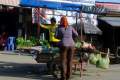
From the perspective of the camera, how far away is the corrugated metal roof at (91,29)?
3167 cm

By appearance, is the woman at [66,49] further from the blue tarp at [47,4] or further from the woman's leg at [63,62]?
the blue tarp at [47,4]

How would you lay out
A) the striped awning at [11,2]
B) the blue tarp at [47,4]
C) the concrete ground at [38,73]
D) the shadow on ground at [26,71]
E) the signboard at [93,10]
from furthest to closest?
the striped awning at [11,2] → the blue tarp at [47,4] → the signboard at [93,10] → the shadow on ground at [26,71] → the concrete ground at [38,73]

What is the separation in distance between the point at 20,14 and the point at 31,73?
16658mm

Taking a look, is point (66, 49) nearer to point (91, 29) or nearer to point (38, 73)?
point (38, 73)

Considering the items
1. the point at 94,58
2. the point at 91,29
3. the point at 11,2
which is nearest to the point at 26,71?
the point at 94,58

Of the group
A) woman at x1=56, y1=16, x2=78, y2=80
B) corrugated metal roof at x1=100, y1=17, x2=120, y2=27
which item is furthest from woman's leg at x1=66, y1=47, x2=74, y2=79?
corrugated metal roof at x1=100, y1=17, x2=120, y2=27

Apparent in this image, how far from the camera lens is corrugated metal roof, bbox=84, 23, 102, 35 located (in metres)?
31.7

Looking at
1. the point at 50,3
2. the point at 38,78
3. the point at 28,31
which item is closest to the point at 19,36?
the point at 28,31

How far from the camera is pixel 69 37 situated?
1367cm

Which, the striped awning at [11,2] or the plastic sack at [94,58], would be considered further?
the striped awning at [11,2]

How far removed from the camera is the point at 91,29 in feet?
105

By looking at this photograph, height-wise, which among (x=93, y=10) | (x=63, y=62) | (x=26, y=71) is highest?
(x=93, y=10)

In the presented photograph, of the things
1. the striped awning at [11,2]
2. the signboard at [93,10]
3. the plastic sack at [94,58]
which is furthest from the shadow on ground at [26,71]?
the striped awning at [11,2]

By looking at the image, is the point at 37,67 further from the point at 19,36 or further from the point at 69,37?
the point at 19,36
